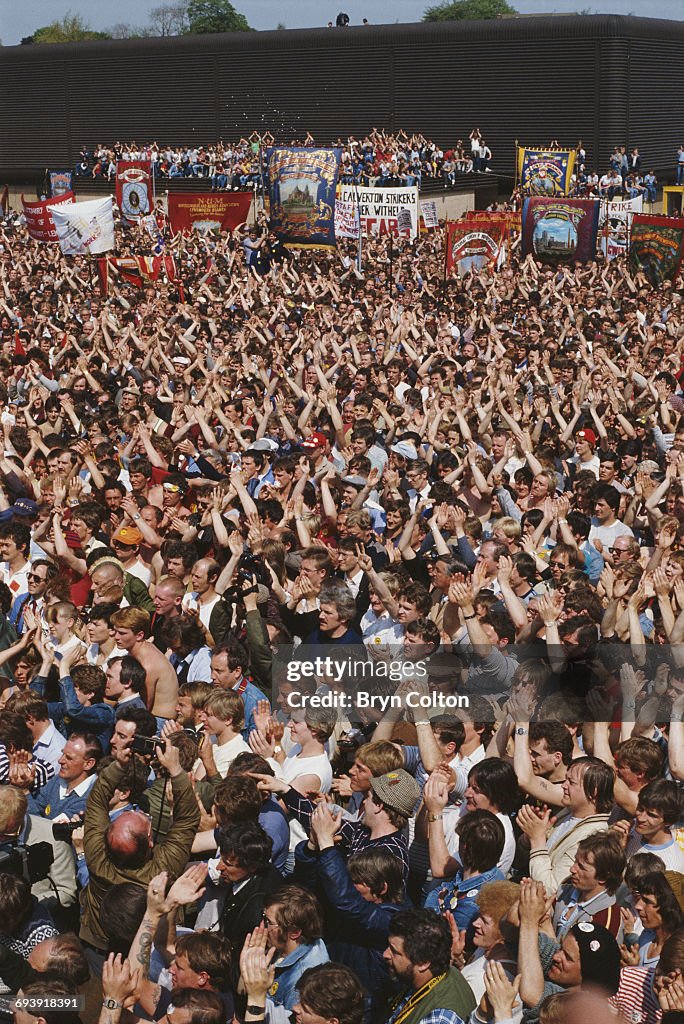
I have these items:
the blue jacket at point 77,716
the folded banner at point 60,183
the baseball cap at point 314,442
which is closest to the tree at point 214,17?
the folded banner at point 60,183

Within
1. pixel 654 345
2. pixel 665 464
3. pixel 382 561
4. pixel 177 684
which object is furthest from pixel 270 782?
pixel 654 345

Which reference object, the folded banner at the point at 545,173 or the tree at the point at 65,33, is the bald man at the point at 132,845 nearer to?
the folded banner at the point at 545,173

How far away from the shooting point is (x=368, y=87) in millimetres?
47500

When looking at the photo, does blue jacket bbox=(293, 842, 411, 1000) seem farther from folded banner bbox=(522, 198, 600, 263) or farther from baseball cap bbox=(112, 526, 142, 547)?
folded banner bbox=(522, 198, 600, 263)

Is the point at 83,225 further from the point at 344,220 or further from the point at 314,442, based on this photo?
the point at 314,442

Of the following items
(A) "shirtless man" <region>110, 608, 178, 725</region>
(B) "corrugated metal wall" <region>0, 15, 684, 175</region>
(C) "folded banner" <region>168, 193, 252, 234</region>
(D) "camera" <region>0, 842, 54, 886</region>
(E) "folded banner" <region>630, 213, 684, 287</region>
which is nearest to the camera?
(D) "camera" <region>0, 842, 54, 886</region>

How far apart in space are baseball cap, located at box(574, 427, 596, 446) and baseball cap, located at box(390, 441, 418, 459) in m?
1.40

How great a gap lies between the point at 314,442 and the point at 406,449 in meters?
0.95

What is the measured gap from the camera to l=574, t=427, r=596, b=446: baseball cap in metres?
10.7

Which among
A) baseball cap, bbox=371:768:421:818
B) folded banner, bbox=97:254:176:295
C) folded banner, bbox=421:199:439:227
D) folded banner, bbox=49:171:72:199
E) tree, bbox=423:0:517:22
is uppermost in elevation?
tree, bbox=423:0:517:22

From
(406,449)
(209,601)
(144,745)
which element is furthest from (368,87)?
(144,745)

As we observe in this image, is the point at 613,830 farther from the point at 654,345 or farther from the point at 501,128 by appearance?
the point at 501,128

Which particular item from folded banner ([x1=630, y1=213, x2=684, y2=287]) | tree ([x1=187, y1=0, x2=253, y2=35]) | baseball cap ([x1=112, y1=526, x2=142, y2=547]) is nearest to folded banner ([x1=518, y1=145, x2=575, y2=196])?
folded banner ([x1=630, y1=213, x2=684, y2=287])

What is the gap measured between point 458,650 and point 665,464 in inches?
174
